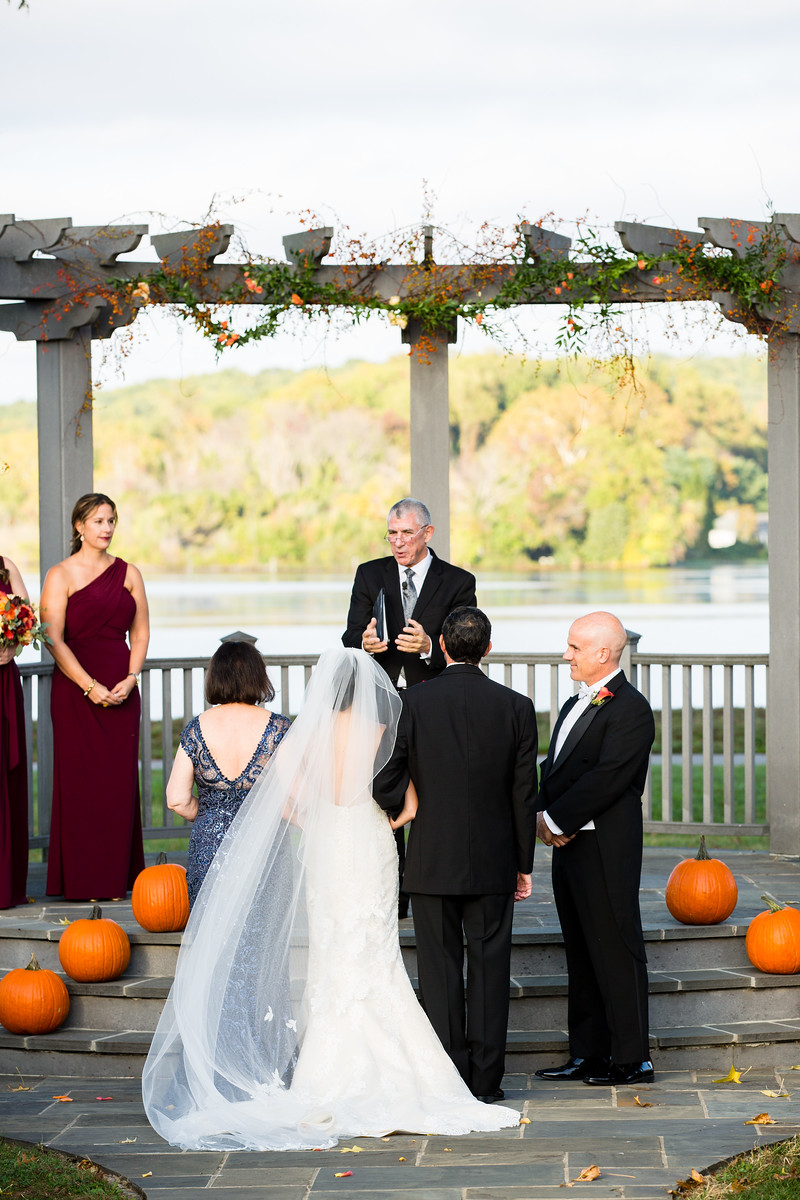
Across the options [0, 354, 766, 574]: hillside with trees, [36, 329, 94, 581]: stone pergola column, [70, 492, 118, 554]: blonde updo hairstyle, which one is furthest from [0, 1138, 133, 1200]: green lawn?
[0, 354, 766, 574]: hillside with trees

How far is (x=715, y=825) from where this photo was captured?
8.15 metres

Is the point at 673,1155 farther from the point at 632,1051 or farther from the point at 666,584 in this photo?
the point at 666,584

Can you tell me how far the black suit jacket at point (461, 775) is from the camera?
4.44 meters

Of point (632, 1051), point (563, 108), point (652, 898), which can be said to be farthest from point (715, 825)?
point (563, 108)

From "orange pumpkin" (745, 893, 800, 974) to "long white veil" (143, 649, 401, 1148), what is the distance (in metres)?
1.92

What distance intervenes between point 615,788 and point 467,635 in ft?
2.57

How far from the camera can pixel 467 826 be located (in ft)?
14.6

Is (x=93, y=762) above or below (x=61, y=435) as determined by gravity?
below

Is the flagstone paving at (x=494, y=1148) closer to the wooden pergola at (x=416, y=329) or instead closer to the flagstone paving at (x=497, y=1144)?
the flagstone paving at (x=497, y=1144)

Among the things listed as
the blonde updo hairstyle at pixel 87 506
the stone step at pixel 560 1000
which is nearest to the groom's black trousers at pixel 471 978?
the stone step at pixel 560 1000

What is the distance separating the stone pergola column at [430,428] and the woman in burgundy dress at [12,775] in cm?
247

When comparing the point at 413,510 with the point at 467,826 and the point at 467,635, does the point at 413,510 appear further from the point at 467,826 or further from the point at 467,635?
the point at 467,826

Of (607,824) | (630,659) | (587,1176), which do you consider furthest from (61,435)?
(587,1176)

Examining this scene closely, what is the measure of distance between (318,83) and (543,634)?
1447 centimetres
